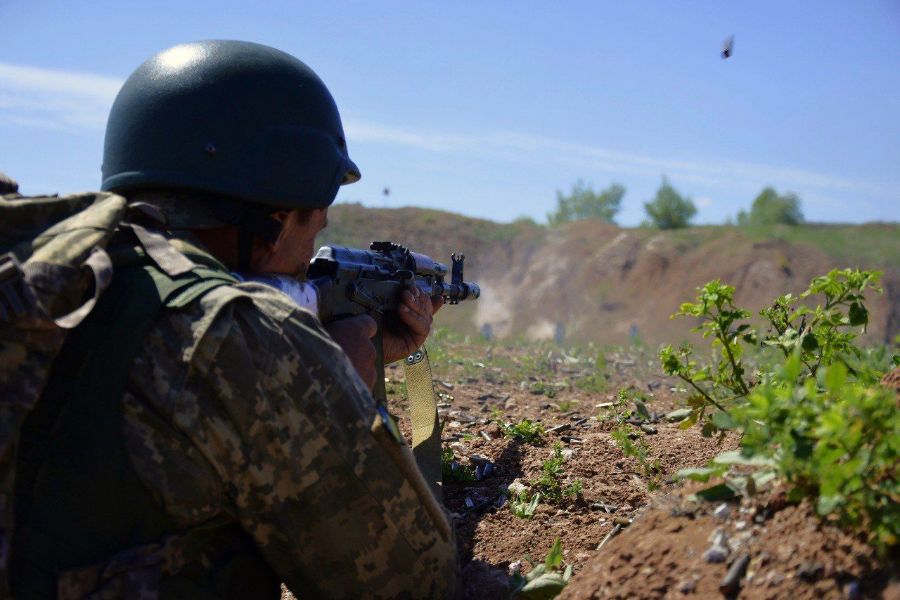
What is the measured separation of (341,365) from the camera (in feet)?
7.98

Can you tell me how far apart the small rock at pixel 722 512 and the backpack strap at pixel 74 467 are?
5.06ft

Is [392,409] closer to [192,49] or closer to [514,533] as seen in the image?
[514,533]

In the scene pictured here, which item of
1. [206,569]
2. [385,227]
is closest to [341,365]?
[206,569]

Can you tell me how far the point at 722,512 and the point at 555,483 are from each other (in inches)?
63.3

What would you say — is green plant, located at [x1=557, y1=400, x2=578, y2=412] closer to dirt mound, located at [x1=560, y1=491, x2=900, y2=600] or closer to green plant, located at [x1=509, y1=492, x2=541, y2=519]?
green plant, located at [x1=509, y1=492, x2=541, y2=519]

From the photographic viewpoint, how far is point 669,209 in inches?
1793

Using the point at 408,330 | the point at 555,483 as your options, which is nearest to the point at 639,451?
the point at 555,483

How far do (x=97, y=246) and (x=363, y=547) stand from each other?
3.59ft

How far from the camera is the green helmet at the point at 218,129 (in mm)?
3039

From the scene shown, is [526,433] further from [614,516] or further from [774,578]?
[774,578]

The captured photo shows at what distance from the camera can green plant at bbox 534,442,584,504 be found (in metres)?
3.87

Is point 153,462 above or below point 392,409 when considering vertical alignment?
above

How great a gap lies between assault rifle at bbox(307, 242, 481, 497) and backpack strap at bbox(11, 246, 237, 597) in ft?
5.03

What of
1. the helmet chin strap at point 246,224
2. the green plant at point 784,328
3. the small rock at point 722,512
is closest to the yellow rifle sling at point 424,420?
the green plant at point 784,328
